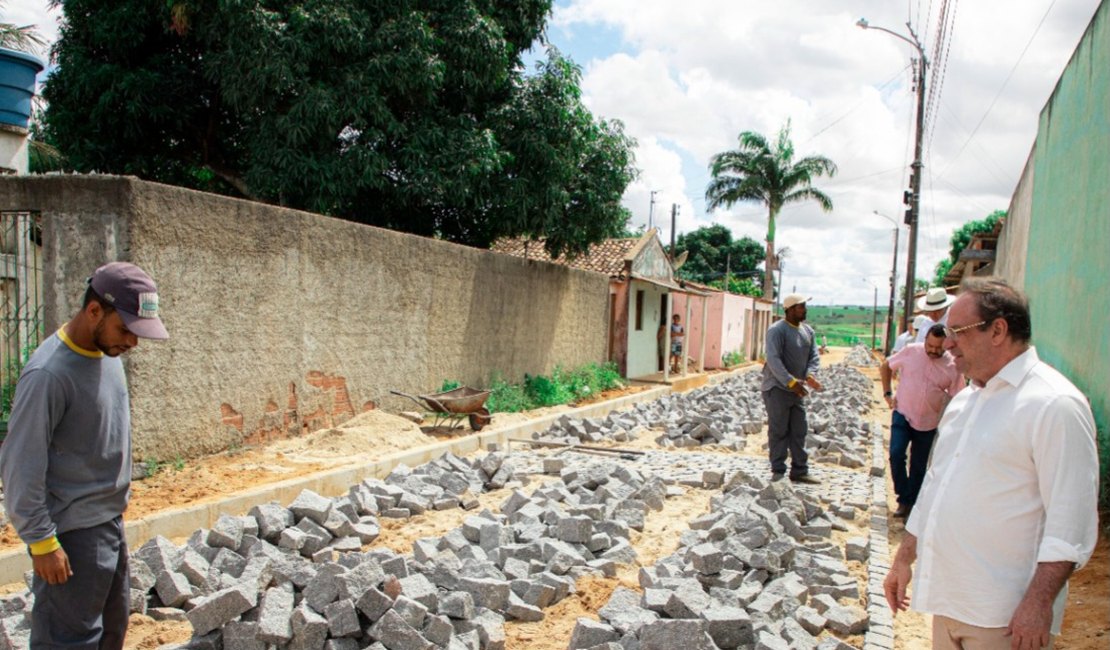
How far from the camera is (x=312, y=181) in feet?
43.7

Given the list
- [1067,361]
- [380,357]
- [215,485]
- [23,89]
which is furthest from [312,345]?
[1067,361]

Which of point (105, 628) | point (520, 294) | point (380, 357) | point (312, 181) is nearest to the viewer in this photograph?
point (105, 628)

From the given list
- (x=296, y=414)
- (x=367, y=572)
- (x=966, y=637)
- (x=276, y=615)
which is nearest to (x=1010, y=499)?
(x=966, y=637)

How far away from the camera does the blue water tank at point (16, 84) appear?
8148 mm

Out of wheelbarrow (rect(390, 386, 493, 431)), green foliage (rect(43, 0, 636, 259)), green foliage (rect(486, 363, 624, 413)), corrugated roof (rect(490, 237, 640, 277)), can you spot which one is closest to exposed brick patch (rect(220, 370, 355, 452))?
→ wheelbarrow (rect(390, 386, 493, 431))

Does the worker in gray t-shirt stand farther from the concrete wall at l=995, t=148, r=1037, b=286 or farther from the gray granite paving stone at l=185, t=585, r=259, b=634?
the concrete wall at l=995, t=148, r=1037, b=286

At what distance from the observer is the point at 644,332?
23078mm

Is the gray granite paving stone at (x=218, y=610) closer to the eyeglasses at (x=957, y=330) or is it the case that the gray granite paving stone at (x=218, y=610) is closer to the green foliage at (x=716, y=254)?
the eyeglasses at (x=957, y=330)

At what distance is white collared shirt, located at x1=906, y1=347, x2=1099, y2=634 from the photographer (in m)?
2.30

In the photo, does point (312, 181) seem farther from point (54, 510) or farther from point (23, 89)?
point (54, 510)

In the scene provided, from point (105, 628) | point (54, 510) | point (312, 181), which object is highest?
point (312, 181)

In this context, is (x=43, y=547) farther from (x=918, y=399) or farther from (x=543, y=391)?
(x=543, y=391)

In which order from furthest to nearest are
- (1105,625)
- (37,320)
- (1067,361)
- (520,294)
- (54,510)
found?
(520,294), (1067,361), (37,320), (1105,625), (54,510)

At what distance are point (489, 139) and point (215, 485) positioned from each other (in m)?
8.41
